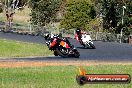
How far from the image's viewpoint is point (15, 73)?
650 inches

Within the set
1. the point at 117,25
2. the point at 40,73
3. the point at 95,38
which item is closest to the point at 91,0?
the point at 117,25

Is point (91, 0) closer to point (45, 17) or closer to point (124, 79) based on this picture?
point (45, 17)

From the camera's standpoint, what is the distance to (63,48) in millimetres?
28484

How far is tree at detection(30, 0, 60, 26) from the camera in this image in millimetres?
69500

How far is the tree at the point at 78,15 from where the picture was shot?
6575cm

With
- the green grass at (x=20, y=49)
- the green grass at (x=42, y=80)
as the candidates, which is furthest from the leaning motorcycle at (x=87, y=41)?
the green grass at (x=42, y=80)

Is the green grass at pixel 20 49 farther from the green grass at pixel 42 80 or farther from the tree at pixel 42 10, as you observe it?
the tree at pixel 42 10

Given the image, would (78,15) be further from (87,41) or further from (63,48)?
(63,48)

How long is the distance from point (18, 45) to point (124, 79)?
101 feet

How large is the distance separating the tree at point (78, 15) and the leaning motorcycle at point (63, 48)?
36.1 metres

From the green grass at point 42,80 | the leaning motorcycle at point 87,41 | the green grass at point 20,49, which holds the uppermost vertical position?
the green grass at point 42,80

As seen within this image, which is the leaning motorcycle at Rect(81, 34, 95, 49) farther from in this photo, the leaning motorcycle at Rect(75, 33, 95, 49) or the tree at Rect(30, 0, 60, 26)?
the tree at Rect(30, 0, 60, 26)

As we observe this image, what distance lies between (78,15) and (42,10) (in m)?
6.74

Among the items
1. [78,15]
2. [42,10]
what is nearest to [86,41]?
[78,15]
